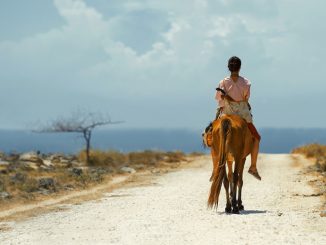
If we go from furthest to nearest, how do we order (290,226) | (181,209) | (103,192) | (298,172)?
(298,172) → (103,192) → (181,209) → (290,226)

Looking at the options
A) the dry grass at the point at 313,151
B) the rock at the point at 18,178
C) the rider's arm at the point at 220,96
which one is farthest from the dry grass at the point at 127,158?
the rider's arm at the point at 220,96

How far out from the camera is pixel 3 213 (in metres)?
17.7

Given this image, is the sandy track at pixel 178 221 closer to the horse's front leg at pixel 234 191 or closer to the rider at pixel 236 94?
the horse's front leg at pixel 234 191

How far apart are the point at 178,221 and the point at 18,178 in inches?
556

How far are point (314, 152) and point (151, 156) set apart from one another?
34.0ft

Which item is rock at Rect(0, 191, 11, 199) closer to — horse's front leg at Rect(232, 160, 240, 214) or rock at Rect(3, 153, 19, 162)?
horse's front leg at Rect(232, 160, 240, 214)

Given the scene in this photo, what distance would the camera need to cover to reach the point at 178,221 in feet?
40.2

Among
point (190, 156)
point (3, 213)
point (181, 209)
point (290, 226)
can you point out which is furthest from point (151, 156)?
point (290, 226)

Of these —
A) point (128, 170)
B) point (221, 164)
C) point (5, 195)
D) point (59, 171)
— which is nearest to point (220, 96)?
point (221, 164)

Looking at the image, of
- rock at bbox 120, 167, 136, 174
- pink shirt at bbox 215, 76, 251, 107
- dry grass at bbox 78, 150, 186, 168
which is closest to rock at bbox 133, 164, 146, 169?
dry grass at bbox 78, 150, 186, 168

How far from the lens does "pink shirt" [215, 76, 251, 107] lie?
13.6 metres

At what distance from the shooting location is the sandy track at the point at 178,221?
34.1ft

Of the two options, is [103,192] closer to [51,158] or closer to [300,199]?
[300,199]

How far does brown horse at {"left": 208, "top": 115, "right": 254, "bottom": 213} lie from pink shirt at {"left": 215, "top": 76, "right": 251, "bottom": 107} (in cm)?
50
